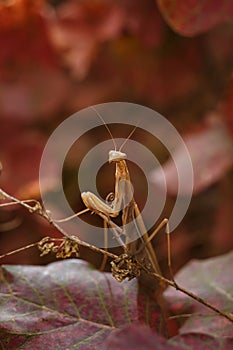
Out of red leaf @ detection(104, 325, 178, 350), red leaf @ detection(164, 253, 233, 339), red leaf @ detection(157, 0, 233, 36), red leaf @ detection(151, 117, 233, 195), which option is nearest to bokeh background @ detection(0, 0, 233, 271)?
red leaf @ detection(151, 117, 233, 195)

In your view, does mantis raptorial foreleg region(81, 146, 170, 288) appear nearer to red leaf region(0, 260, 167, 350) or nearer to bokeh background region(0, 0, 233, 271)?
red leaf region(0, 260, 167, 350)

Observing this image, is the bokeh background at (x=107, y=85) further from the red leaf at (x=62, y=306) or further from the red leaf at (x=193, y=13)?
the red leaf at (x=62, y=306)

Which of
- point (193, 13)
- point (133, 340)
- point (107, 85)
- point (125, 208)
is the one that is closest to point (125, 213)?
point (125, 208)

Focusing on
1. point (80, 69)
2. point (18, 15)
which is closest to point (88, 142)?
point (80, 69)

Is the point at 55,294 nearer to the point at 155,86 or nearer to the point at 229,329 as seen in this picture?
the point at 229,329

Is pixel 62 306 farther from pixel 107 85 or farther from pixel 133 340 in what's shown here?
pixel 107 85

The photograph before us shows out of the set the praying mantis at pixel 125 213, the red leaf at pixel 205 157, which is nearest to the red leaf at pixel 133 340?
the praying mantis at pixel 125 213
